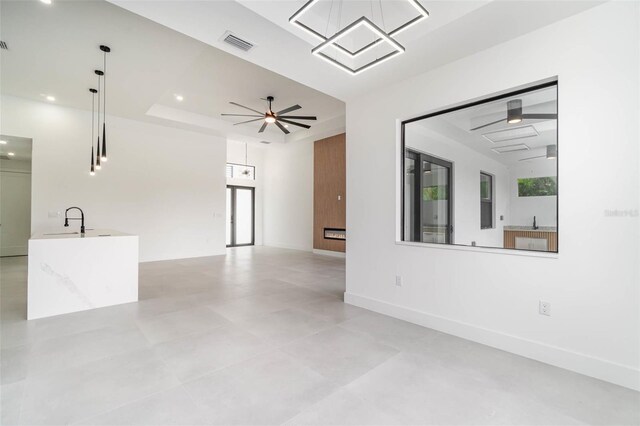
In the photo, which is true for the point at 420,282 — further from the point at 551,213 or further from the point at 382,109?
the point at 382,109

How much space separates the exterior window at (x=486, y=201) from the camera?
3.44 m

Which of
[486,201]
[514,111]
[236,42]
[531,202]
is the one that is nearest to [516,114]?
[514,111]

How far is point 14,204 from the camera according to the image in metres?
8.69

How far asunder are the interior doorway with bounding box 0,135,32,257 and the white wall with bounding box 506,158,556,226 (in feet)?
37.9

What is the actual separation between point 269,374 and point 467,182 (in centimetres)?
346

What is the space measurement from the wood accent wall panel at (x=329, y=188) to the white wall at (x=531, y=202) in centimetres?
557

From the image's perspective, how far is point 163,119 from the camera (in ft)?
24.4

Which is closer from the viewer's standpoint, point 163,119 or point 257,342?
point 257,342

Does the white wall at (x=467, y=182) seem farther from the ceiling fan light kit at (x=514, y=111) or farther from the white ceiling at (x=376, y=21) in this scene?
the white ceiling at (x=376, y=21)

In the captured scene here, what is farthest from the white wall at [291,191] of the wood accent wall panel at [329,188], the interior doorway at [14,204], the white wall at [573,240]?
the interior doorway at [14,204]

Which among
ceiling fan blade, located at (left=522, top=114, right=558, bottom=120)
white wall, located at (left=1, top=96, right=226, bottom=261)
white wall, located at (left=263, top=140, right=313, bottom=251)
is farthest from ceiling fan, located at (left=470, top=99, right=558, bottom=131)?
white wall, located at (left=1, top=96, right=226, bottom=261)

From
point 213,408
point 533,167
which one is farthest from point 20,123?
point 533,167

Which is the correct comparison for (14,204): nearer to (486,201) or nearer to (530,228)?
(486,201)

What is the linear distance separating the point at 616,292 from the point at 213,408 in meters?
3.16
